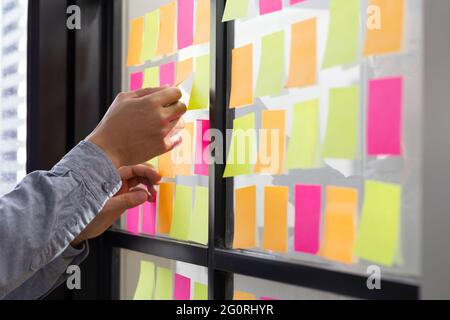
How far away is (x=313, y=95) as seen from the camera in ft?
2.76

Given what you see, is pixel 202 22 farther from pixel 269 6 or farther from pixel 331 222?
pixel 331 222

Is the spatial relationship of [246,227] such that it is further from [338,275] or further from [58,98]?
[58,98]

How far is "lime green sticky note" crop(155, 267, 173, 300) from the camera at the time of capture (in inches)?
45.9

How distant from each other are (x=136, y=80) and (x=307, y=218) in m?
0.62

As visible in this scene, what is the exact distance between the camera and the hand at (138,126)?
849 mm

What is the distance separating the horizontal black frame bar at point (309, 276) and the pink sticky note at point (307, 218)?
3 cm

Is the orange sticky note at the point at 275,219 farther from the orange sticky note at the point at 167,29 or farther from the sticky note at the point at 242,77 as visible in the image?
the orange sticky note at the point at 167,29

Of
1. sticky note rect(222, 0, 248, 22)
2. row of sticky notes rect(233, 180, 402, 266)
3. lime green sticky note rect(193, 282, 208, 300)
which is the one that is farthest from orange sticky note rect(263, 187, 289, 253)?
sticky note rect(222, 0, 248, 22)

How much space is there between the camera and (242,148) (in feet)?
3.13

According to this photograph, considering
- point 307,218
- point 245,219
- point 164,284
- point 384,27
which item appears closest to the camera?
point 384,27

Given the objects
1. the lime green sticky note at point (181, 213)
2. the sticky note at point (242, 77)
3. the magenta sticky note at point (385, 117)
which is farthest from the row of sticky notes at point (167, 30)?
the magenta sticky note at point (385, 117)

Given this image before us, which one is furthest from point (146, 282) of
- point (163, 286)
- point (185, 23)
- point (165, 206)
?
point (185, 23)

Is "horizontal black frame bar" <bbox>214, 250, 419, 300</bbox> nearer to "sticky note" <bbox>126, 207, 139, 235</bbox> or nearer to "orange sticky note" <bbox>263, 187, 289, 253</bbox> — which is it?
"orange sticky note" <bbox>263, 187, 289, 253</bbox>

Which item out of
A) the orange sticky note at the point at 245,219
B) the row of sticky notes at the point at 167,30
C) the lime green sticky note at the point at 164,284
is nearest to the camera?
the orange sticky note at the point at 245,219
